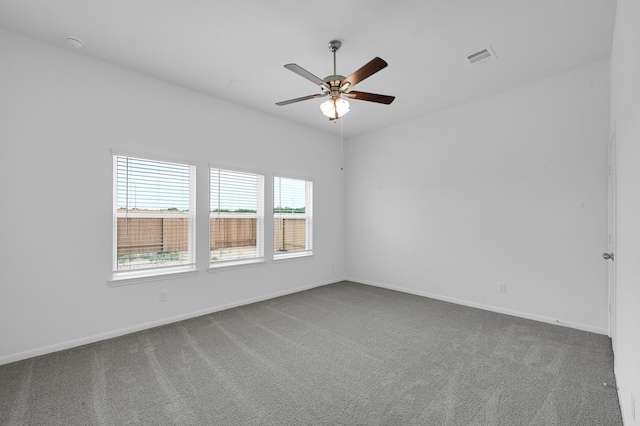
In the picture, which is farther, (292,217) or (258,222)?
(292,217)

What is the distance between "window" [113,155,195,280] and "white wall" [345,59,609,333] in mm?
3311

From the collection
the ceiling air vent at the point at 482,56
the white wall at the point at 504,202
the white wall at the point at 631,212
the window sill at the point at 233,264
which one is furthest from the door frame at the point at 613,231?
the window sill at the point at 233,264

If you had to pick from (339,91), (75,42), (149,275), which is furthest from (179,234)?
(339,91)

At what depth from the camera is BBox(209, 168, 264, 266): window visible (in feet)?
13.8

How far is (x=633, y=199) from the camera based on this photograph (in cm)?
158

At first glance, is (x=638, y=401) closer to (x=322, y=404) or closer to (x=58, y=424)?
(x=322, y=404)

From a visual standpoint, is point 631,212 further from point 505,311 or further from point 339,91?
point 505,311

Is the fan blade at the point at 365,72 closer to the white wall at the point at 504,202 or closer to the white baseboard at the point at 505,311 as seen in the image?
the white wall at the point at 504,202

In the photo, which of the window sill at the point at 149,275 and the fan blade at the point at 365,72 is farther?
the window sill at the point at 149,275

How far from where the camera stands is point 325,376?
8.00ft

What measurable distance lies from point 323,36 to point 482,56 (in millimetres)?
1742

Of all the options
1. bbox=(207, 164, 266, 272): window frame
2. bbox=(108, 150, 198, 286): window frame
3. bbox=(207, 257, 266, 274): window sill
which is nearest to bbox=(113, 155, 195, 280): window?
bbox=(108, 150, 198, 286): window frame

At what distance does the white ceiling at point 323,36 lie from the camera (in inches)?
95.5

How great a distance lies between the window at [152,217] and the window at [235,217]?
33cm
